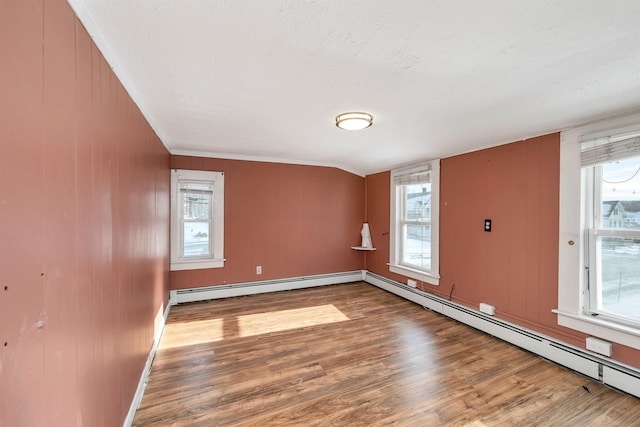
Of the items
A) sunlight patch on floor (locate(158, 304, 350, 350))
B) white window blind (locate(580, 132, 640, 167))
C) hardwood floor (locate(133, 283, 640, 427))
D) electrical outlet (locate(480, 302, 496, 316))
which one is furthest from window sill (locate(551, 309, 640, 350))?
sunlight patch on floor (locate(158, 304, 350, 350))

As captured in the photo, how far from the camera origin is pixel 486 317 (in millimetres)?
3014

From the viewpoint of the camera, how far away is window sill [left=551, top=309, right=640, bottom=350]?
6.57 feet

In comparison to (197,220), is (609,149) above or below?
above

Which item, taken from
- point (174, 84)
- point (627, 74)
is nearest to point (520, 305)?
point (627, 74)

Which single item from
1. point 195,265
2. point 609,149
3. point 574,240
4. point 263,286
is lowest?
point 263,286

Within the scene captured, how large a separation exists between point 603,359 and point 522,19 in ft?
8.54

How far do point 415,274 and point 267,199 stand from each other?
2.55 meters

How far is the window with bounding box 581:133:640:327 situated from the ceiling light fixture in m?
1.82

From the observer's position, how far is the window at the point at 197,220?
383 cm

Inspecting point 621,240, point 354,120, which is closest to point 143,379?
point 354,120

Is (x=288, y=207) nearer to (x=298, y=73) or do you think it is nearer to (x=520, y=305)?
(x=298, y=73)

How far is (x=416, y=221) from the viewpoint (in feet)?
13.6

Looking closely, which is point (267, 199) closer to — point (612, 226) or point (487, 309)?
point (487, 309)

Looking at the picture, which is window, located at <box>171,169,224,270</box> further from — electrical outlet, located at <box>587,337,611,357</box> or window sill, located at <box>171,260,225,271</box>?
electrical outlet, located at <box>587,337,611,357</box>
